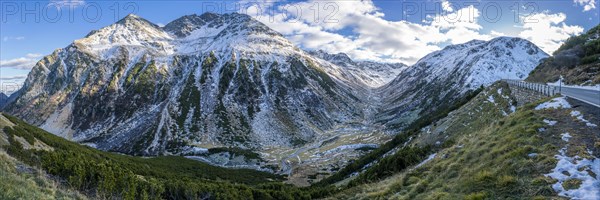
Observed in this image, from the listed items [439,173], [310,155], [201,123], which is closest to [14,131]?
[439,173]

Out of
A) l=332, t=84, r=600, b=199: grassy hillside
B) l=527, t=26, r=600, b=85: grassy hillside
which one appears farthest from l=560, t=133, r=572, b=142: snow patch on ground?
l=527, t=26, r=600, b=85: grassy hillside

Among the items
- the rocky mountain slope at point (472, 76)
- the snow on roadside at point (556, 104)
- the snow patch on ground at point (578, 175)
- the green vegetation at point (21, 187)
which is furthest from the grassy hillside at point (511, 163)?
the rocky mountain slope at point (472, 76)

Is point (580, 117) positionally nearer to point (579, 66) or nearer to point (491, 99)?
point (491, 99)

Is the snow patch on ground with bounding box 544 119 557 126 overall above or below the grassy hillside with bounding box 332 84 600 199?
above

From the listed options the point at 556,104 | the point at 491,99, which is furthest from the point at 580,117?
A: the point at 491,99

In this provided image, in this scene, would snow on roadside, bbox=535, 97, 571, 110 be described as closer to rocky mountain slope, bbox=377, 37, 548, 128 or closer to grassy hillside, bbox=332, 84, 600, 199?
grassy hillside, bbox=332, 84, 600, 199
